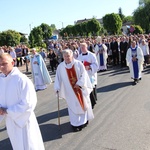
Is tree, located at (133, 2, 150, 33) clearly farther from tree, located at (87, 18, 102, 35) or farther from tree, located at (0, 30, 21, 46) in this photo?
tree, located at (0, 30, 21, 46)

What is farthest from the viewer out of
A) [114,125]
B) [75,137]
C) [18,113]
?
[114,125]

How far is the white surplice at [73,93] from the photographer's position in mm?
6855

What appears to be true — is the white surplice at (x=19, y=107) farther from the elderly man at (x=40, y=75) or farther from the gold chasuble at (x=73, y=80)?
the elderly man at (x=40, y=75)

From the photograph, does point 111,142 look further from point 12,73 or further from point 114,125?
point 12,73

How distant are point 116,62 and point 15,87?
1531 cm

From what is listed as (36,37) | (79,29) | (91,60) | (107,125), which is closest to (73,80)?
(107,125)

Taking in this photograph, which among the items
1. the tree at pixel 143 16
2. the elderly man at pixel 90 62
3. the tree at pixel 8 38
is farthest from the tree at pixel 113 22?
the elderly man at pixel 90 62

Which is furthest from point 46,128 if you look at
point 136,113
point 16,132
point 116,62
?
point 116,62

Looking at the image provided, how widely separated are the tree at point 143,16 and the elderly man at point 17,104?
5645cm

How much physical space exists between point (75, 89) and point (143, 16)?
54248 mm

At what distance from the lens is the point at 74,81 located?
7012 mm

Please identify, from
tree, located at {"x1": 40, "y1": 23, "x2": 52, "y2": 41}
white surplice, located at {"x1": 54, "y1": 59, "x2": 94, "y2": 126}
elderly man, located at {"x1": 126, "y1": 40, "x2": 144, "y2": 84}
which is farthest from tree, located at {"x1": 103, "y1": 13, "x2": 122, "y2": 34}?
white surplice, located at {"x1": 54, "y1": 59, "x2": 94, "y2": 126}

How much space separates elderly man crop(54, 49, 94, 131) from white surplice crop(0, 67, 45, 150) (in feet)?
8.72

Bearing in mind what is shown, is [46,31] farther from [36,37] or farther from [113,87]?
[113,87]
